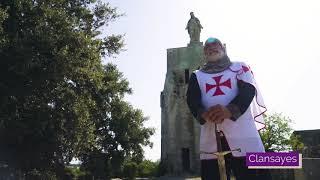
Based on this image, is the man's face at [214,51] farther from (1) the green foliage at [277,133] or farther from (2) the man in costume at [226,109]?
(1) the green foliage at [277,133]

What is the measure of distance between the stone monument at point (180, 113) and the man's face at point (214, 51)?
39.0m

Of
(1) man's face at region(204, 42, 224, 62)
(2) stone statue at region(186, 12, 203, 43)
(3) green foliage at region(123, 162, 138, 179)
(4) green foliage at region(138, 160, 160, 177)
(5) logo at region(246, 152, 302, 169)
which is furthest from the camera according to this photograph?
(4) green foliage at region(138, 160, 160, 177)

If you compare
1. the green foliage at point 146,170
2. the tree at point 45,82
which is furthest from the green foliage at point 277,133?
the tree at point 45,82

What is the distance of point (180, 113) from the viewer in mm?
46406

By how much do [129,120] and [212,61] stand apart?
32496 millimetres

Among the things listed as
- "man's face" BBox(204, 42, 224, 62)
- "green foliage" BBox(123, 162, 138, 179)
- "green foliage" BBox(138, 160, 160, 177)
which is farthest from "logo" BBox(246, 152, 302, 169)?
"green foliage" BBox(138, 160, 160, 177)

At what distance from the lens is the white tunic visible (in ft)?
21.3

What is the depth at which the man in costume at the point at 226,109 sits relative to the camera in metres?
6.42

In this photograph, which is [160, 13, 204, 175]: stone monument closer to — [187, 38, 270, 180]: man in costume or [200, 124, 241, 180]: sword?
[187, 38, 270, 180]: man in costume

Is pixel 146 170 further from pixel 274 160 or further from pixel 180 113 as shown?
pixel 274 160

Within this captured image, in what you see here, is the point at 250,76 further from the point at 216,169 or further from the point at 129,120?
the point at 129,120

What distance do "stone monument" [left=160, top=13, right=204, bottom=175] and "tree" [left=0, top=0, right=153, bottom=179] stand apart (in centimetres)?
2019

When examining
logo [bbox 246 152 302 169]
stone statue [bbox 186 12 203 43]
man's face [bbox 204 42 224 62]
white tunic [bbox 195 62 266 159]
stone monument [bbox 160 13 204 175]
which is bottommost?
logo [bbox 246 152 302 169]

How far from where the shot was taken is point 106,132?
3934cm
